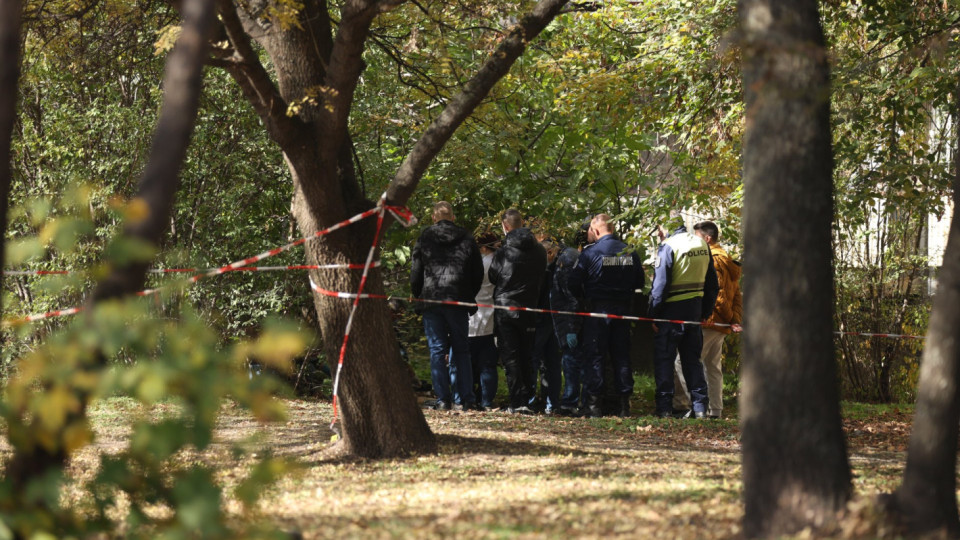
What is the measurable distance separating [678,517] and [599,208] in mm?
10359

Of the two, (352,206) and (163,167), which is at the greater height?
(352,206)

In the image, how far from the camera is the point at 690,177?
12.5 m

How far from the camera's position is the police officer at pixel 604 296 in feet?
37.7

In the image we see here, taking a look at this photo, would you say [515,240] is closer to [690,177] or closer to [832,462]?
[690,177]

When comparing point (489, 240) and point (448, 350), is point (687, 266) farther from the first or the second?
point (489, 240)

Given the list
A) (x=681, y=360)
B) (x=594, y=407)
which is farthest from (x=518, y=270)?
(x=681, y=360)

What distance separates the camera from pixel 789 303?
14.9 feet

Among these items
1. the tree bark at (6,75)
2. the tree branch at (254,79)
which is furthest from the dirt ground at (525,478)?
the tree branch at (254,79)

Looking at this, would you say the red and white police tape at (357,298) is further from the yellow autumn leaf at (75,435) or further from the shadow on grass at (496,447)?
the yellow autumn leaf at (75,435)

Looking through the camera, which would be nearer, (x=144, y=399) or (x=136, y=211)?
(x=144, y=399)

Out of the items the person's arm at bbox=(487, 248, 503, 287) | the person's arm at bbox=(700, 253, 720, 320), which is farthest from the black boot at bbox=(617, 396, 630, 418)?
the person's arm at bbox=(487, 248, 503, 287)

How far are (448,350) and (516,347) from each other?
2.43 ft

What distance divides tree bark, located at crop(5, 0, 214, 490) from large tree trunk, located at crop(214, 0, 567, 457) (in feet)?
10.2

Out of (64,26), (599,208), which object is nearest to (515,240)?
(599,208)
